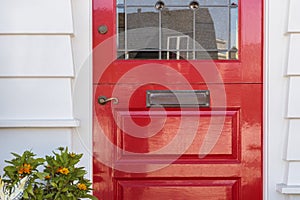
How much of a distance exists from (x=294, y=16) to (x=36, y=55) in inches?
55.7

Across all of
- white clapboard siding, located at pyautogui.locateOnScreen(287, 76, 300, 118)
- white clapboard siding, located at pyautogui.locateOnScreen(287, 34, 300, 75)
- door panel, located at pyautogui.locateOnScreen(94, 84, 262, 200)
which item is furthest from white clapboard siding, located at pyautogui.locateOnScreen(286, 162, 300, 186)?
white clapboard siding, located at pyautogui.locateOnScreen(287, 34, 300, 75)

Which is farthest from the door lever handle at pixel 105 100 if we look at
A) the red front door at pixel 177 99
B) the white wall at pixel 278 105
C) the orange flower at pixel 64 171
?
the white wall at pixel 278 105

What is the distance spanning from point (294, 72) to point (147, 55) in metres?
0.82

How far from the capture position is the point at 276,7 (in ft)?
9.76

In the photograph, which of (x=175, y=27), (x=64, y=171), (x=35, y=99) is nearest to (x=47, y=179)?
(x=64, y=171)

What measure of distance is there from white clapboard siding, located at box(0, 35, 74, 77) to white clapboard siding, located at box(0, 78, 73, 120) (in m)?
0.04

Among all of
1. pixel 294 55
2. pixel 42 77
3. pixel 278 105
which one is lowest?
pixel 278 105

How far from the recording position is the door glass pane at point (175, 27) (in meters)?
3.00

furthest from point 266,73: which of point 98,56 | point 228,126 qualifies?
point 98,56

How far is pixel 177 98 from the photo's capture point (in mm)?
3000

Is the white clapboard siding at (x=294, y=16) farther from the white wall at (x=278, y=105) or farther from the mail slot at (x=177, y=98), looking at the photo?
the mail slot at (x=177, y=98)

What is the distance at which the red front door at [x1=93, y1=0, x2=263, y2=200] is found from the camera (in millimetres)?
2994

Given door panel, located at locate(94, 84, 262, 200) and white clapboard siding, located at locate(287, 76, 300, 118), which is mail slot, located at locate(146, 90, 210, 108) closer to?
door panel, located at locate(94, 84, 262, 200)

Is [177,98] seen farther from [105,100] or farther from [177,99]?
[105,100]
